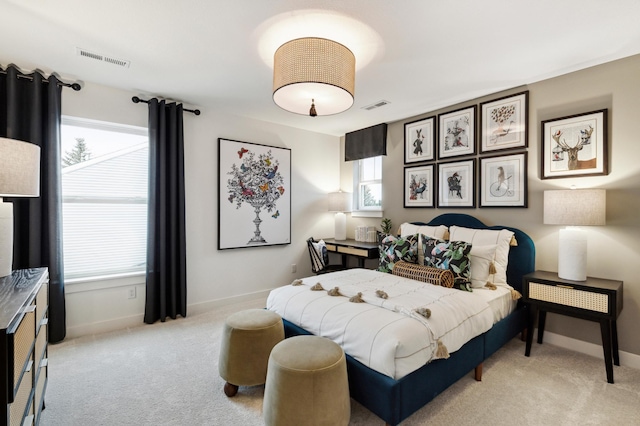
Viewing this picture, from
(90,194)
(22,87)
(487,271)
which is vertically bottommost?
(487,271)

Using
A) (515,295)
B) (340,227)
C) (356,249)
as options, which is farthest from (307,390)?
(340,227)

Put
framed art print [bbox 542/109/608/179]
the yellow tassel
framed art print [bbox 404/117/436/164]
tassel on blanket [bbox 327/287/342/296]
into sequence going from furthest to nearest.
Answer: framed art print [bbox 404/117/436/164], the yellow tassel, framed art print [bbox 542/109/608/179], tassel on blanket [bbox 327/287/342/296]

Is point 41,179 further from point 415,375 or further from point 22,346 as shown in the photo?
point 415,375

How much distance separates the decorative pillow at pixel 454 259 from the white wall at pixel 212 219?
2.30 meters

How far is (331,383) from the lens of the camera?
158 centimetres

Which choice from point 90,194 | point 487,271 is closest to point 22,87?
point 90,194

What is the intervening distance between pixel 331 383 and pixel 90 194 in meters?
3.15

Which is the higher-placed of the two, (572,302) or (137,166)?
(137,166)

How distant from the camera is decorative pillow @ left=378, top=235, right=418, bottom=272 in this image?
314 centimetres

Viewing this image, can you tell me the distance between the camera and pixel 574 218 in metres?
2.47

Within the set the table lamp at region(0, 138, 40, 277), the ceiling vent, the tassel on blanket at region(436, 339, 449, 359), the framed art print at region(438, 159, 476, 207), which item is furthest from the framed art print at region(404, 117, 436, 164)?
the table lamp at region(0, 138, 40, 277)

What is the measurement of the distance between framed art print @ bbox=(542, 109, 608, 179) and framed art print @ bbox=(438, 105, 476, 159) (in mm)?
698

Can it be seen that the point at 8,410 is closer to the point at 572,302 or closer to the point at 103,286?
the point at 103,286

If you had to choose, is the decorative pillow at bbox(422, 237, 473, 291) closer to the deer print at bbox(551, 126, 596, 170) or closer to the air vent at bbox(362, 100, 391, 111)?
the deer print at bbox(551, 126, 596, 170)
